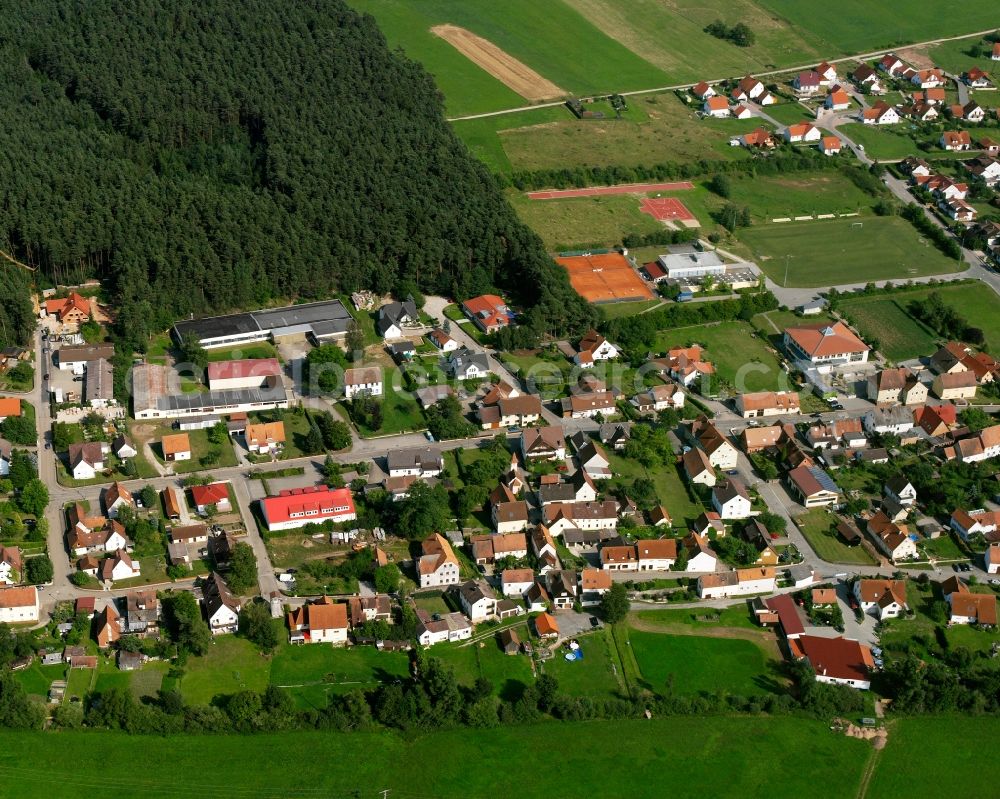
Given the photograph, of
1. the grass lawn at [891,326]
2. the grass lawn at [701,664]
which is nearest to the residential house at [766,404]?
the grass lawn at [891,326]

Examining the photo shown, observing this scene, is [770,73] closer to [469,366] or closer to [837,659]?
[469,366]

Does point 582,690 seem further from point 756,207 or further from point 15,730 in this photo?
point 756,207

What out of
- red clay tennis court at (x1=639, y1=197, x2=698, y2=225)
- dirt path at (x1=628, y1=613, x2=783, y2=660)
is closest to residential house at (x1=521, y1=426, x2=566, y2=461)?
dirt path at (x1=628, y1=613, x2=783, y2=660)

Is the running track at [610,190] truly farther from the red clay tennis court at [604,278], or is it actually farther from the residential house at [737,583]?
the residential house at [737,583]

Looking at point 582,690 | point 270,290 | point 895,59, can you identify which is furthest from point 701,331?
point 895,59

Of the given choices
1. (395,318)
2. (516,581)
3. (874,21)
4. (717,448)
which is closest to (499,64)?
(874,21)

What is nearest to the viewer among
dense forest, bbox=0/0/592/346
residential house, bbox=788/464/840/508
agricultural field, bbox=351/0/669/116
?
residential house, bbox=788/464/840/508

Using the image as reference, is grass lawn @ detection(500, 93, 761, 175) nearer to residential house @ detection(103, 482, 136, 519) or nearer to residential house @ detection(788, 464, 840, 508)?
residential house @ detection(788, 464, 840, 508)
